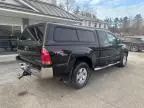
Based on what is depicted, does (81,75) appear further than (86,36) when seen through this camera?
No

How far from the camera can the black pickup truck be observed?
3848mm

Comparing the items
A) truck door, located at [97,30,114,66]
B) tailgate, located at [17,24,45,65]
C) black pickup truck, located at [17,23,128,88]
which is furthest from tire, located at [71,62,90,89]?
tailgate, located at [17,24,45,65]

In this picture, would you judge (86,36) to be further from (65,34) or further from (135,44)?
(135,44)

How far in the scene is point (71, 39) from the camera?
4.50 meters

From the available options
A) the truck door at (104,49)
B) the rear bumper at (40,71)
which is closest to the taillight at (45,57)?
the rear bumper at (40,71)

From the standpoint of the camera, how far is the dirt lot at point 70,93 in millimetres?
3809

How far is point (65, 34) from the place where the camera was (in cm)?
436

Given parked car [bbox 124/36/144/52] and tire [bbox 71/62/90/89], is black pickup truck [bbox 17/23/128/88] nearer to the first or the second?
tire [bbox 71/62/90/89]

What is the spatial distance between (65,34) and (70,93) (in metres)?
1.82

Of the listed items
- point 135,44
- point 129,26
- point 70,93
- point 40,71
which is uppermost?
point 129,26

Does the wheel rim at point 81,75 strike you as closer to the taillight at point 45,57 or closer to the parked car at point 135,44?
the taillight at point 45,57

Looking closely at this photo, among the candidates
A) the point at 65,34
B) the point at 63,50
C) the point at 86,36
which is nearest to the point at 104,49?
the point at 86,36

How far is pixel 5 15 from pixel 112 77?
7179 millimetres

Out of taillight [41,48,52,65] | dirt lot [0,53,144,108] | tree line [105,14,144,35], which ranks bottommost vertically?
dirt lot [0,53,144,108]
